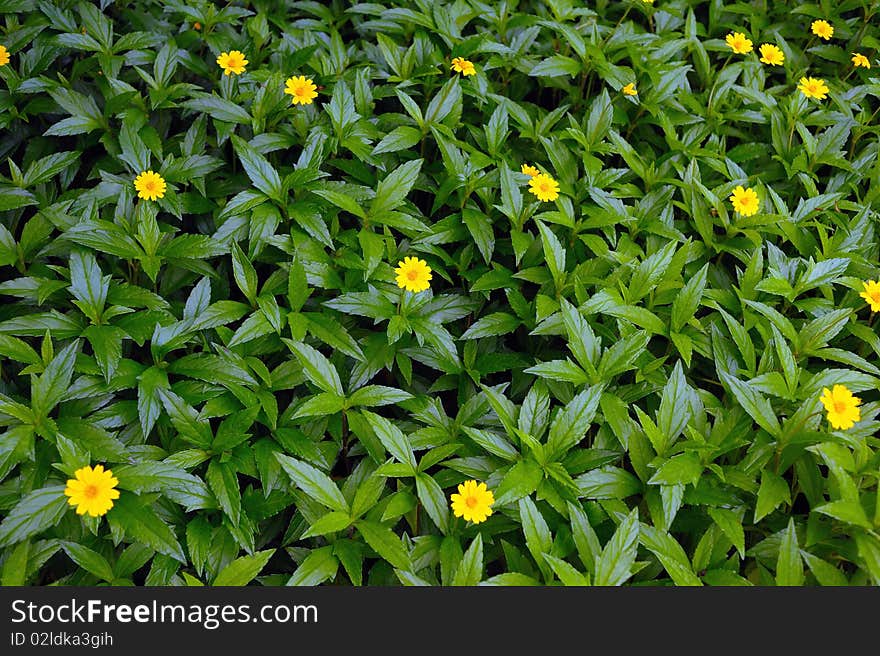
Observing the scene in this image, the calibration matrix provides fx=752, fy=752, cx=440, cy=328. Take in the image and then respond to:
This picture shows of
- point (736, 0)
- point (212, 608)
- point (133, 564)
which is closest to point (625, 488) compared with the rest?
point (212, 608)

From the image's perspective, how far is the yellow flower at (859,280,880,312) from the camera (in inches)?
83.1

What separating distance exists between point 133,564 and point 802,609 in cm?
150

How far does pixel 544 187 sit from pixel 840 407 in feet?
3.41

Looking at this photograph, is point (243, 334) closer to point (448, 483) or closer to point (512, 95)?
point (448, 483)

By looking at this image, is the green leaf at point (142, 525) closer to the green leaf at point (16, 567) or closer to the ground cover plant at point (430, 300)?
the ground cover plant at point (430, 300)

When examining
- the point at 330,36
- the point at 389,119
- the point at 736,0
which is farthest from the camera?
the point at 736,0

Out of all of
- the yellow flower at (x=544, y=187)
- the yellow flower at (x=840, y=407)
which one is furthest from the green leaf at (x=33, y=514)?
the yellow flower at (x=840, y=407)

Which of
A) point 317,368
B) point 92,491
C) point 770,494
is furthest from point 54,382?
point 770,494

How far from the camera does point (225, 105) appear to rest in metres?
2.46

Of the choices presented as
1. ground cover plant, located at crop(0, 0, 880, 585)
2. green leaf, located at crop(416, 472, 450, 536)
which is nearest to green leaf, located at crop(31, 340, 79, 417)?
ground cover plant, located at crop(0, 0, 880, 585)

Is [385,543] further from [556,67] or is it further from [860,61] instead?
[860,61]

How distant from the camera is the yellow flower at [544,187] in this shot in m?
2.33

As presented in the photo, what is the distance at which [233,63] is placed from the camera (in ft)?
8.29

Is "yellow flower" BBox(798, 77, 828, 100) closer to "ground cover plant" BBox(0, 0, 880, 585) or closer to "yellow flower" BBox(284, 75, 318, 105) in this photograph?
"ground cover plant" BBox(0, 0, 880, 585)
